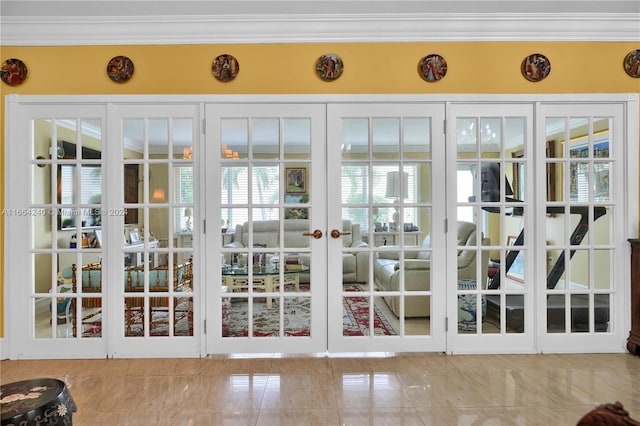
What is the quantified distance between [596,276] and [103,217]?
13.0 ft

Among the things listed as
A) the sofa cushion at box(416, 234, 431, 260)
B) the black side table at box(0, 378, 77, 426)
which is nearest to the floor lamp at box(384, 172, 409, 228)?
the sofa cushion at box(416, 234, 431, 260)

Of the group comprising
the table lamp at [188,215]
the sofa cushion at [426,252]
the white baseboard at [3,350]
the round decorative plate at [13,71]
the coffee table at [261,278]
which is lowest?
the white baseboard at [3,350]

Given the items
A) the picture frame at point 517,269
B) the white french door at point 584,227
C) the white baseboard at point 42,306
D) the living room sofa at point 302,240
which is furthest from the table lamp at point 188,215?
the white french door at point 584,227

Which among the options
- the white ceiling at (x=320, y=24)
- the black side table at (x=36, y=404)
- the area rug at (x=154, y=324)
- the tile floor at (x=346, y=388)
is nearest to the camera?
the black side table at (x=36, y=404)

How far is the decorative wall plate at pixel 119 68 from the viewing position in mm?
3135

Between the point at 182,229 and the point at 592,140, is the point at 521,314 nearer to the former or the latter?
the point at 592,140

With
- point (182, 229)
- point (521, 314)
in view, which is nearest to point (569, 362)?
point (521, 314)

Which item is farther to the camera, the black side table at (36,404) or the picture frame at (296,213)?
the picture frame at (296,213)

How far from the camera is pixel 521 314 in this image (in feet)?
10.7

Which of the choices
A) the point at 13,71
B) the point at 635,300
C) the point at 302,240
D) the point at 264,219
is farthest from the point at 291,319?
the point at 13,71

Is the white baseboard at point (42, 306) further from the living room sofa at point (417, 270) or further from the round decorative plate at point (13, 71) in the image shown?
the living room sofa at point (417, 270)

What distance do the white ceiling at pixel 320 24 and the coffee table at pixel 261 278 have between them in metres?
1.79

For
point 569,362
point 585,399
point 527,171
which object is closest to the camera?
point 585,399

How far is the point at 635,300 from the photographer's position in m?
3.15
